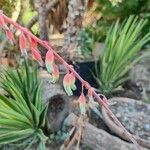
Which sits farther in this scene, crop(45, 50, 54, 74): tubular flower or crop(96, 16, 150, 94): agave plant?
crop(96, 16, 150, 94): agave plant

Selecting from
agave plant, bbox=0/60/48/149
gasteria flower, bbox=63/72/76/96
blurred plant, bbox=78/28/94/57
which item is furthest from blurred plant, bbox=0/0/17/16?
gasteria flower, bbox=63/72/76/96

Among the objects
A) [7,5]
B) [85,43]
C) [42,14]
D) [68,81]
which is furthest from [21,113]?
[68,81]

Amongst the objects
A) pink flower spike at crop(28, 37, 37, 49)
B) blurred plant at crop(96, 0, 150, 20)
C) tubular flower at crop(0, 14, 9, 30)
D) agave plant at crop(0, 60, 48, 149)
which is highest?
tubular flower at crop(0, 14, 9, 30)

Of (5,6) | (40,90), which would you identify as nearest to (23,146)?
(40,90)

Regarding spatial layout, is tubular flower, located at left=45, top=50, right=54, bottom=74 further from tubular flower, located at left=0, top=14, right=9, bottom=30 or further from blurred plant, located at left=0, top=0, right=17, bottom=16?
blurred plant, located at left=0, top=0, right=17, bottom=16

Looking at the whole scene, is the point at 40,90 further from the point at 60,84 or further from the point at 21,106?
the point at 60,84

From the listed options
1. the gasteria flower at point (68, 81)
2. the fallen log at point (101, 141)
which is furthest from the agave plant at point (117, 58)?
the gasteria flower at point (68, 81)
